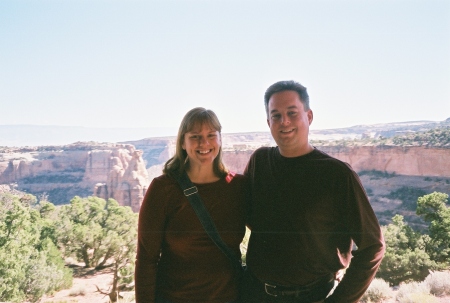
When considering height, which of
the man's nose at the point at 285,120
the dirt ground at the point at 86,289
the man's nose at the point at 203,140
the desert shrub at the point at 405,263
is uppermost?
the man's nose at the point at 285,120

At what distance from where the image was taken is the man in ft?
5.90

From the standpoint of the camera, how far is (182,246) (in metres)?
1.95

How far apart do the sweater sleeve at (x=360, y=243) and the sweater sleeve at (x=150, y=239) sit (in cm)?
106

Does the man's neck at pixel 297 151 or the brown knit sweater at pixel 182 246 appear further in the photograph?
the man's neck at pixel 297 151

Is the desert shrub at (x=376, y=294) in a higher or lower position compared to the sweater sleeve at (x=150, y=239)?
lower

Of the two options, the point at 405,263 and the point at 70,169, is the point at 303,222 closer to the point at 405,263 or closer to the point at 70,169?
the point at 405,263

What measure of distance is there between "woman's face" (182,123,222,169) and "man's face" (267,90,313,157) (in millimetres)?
378

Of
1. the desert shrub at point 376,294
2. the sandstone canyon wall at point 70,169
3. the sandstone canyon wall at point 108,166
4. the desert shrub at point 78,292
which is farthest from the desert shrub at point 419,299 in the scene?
the sandstone canyon wall at point 70,169

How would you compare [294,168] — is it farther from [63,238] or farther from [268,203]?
[63,238]

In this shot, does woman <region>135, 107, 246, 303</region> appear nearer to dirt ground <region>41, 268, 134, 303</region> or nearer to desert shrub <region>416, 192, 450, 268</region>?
dirt ground <region>41, 268, 134, 303</region>

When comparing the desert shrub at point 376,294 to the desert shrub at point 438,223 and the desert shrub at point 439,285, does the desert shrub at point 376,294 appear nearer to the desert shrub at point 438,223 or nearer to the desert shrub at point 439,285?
the desert shrub at point 439,285

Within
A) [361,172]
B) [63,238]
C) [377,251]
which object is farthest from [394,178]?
[377,251]

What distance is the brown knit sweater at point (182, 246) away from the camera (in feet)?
6.33

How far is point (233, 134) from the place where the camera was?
260 feet
